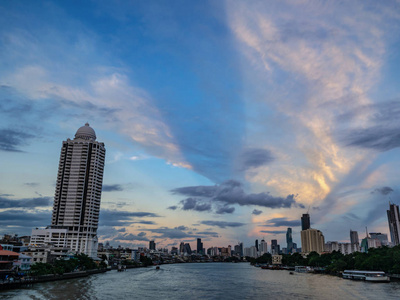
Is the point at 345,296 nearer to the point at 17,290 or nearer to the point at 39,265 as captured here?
the point at 17,290

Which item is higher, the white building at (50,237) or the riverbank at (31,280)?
the white building at (50,237)

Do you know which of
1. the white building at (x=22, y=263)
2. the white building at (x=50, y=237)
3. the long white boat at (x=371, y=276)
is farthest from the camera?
the white building at (x=50, y=237)

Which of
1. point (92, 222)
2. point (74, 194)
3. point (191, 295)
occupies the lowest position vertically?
point (191, 295)

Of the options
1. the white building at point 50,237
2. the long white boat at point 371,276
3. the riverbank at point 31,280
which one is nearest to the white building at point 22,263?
the riverbank at point 31,280

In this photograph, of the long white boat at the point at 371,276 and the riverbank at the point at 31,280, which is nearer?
the riverbank at the point at 31,280

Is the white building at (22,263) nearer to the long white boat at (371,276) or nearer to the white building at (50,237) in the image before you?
the white building at (50,237)

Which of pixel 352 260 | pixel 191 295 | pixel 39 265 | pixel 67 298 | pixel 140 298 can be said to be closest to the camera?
pixel 67 298

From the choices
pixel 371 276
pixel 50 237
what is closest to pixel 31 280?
pixel 50 237

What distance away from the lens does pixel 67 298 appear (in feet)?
252

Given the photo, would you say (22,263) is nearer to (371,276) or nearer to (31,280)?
(31,280)

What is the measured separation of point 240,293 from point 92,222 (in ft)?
436

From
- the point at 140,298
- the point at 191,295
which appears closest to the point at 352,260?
the point at 191,295

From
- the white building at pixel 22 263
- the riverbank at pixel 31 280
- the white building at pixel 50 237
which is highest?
the white building at pixel 50 237

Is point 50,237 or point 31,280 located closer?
point 31,280
